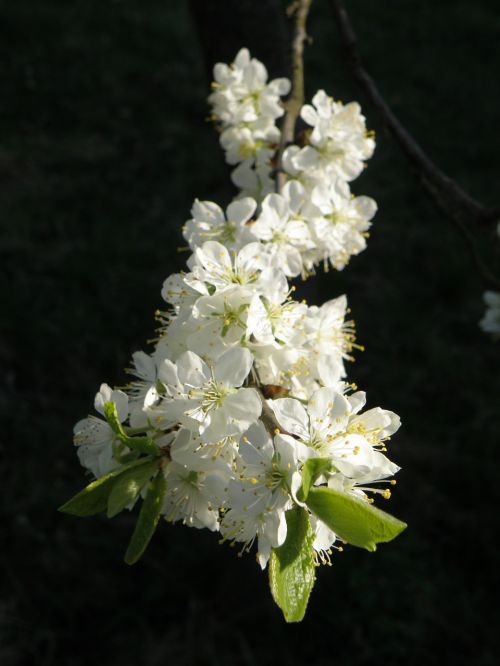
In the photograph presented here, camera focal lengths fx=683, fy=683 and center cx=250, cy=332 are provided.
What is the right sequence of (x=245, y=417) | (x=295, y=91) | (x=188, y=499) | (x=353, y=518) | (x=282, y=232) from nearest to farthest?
(x=353, y=518) → (x=245, y=417) → (x=188, y=499) → (x=282, y=232) → (x=295, y=91)

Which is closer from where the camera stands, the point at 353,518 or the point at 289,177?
the point at 353,518

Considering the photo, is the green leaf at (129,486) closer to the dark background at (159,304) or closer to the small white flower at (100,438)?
the small white flower at (100,438)

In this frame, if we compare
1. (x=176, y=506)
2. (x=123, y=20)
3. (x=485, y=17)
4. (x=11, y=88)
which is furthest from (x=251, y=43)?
(x=485, y=17)

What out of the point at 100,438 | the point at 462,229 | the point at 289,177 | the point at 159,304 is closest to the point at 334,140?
the point at 289,177

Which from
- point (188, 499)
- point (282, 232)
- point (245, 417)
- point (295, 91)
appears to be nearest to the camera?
point (245, 417)

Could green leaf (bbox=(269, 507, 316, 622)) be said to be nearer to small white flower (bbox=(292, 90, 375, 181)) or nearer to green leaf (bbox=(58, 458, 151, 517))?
green leaf (bbox=(58, 458, 151, 517))

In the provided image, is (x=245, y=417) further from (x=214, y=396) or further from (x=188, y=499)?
(x=188, y=499)

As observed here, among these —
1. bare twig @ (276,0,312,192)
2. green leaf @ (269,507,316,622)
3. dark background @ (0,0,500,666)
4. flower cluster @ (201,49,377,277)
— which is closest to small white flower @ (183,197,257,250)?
flower cluster @ (201,49,377,277)
